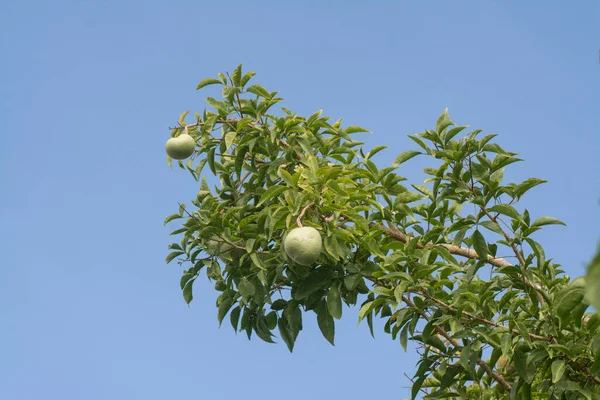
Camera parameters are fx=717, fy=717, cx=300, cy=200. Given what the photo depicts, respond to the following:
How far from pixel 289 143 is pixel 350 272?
3.16 feet

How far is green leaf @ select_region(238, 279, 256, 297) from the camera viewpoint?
4207mm

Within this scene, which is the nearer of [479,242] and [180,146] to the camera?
[479,242]

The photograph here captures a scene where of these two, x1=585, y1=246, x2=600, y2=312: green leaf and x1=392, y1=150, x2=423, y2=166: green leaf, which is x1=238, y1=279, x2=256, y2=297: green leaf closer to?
x1=392, y1=150, x2=423, y2=166: green leaf

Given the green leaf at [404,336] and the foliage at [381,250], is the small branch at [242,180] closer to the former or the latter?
the foliage at [381,250]

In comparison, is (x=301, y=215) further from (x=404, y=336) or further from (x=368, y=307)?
(x=404, y=336)

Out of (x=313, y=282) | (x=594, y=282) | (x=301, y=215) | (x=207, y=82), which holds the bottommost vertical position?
(x=594, y=282)

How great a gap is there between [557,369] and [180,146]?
2558mm

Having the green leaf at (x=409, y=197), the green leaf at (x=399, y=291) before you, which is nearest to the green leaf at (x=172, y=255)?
the green leaf at (x=409, y=197)

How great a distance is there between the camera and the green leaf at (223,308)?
14.8 ft

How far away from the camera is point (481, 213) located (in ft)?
12.6

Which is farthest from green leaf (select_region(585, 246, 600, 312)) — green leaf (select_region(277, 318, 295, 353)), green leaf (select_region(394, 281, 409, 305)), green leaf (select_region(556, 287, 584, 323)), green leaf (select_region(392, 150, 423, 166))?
green leaf (select_region(277, 318, 295, 353))

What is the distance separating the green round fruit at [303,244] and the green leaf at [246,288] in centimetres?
82

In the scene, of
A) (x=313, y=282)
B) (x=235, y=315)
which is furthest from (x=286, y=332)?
(x=313, y=282)

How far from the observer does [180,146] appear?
455 cm
